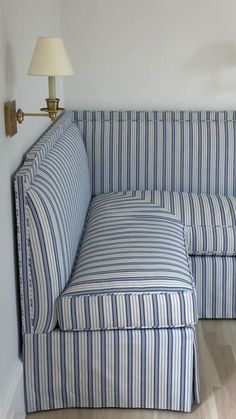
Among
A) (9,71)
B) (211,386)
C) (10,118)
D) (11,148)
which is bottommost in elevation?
(211,386)

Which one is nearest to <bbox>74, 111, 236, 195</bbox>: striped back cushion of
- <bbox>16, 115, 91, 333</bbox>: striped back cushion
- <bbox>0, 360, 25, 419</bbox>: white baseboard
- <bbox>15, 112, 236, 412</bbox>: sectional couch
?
<bbox>15, 112, 236, 412</bbox>: sectional couch

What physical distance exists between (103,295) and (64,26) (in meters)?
1.92

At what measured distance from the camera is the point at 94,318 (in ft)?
7.45

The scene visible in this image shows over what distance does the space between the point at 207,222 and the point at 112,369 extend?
102 cm

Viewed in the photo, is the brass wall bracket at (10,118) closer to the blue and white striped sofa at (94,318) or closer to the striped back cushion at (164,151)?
the blue and white striped sofa at (94,318)

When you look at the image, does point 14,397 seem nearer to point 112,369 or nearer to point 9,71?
point 112,369

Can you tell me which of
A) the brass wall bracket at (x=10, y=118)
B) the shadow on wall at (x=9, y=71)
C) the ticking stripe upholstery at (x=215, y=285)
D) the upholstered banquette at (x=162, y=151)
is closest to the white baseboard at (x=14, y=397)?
the brass wall bracket at (x=10, y=118)

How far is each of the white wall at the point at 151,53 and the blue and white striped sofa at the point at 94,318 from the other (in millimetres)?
1307

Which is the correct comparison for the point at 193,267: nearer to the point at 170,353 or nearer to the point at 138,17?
the point at 170,353

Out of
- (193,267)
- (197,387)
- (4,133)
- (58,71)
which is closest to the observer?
(4,133)

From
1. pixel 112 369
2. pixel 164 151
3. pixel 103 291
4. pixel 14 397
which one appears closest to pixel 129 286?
pixel 103 291

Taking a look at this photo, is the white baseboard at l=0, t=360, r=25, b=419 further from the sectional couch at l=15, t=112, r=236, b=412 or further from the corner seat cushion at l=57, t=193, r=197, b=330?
the corner seat cushion at l=57, t=193, r=197, b=330

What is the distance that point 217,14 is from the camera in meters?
3.56

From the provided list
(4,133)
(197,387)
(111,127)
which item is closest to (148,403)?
(197,387)
